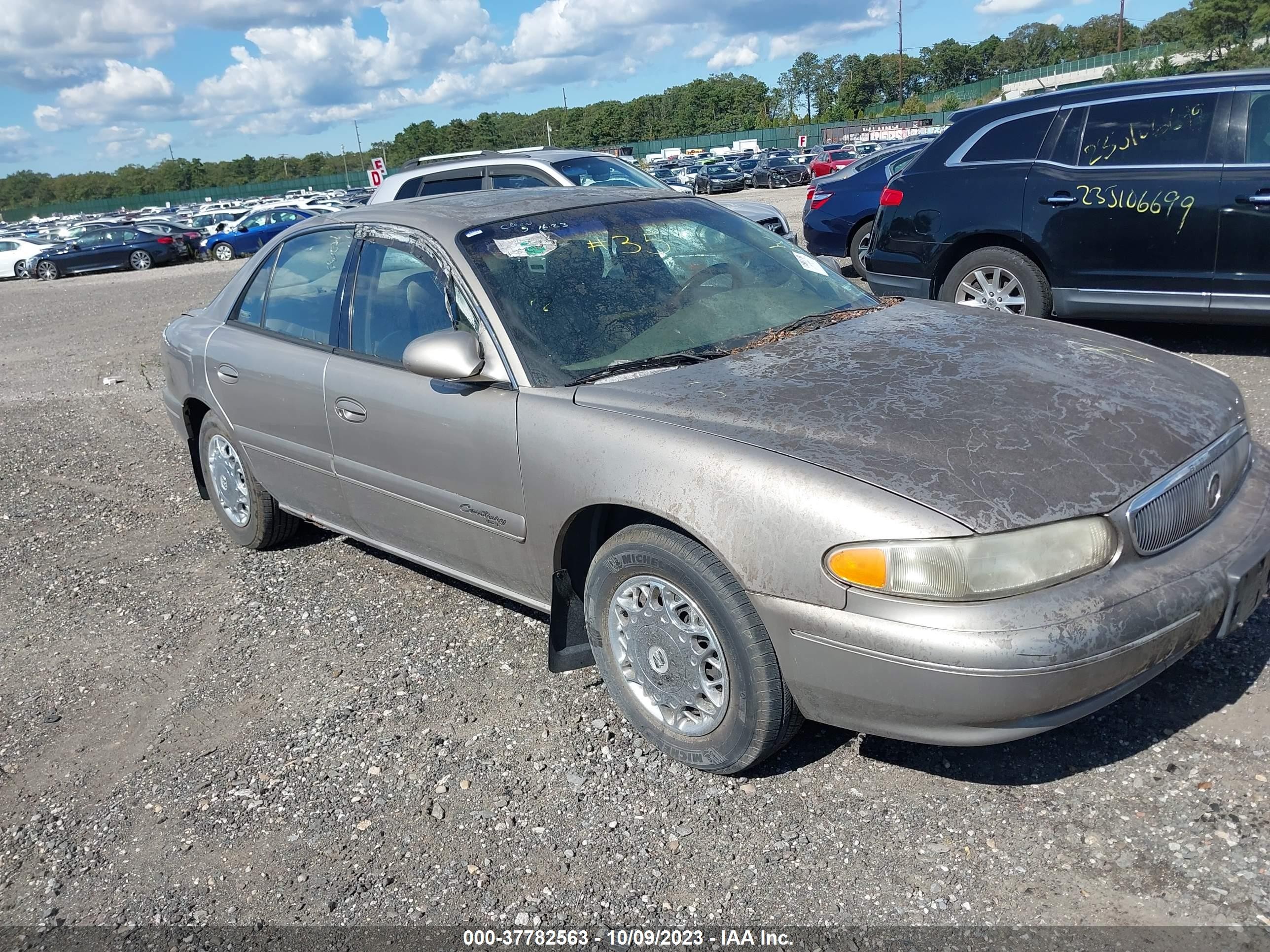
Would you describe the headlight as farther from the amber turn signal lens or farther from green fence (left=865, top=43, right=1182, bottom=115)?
green fence (left=865, top=43, right=1182, bottom=115)

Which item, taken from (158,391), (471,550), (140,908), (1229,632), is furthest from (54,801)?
(158,391)

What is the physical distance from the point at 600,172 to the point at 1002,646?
8485 mm

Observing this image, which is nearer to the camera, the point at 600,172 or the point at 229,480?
the point at 229,480

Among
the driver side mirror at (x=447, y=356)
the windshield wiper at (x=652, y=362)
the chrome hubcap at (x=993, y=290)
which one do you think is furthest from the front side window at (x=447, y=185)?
the windshield wiper at (x=652, y=362)

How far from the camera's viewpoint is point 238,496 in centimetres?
511

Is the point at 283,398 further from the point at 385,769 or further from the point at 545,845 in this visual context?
the point at 545,845

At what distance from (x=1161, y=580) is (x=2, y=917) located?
3.21 metres

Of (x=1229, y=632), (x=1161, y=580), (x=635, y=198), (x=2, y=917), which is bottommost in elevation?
(x=2, y=917)

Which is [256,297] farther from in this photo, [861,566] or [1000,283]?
[1000,283]

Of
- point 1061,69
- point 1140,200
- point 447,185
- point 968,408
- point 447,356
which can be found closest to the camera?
point 968,408

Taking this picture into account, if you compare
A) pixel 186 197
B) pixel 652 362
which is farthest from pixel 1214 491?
pixel 186 197

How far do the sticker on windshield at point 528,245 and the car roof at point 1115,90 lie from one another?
15.9ft

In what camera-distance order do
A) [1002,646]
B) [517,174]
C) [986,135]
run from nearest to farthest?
[1002,646] < [986,135] < [517,174]

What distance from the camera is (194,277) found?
23.6 meters
